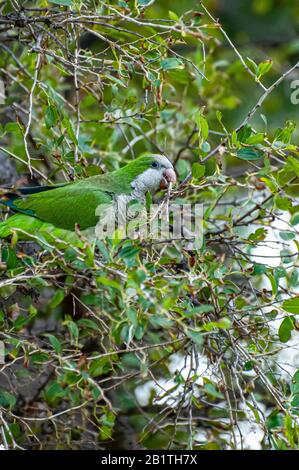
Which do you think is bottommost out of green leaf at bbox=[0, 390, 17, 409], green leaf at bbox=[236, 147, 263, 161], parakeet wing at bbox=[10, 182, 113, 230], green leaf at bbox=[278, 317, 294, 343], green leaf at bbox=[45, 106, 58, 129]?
green leaf at bbox=[0, 390, 17, 409]

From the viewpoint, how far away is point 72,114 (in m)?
4.36

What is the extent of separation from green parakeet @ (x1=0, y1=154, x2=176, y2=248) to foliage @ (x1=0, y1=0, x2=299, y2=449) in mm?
93

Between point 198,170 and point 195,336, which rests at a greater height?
point 198,170

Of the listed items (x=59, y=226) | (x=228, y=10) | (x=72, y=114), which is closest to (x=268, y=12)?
(x=228, y=10)

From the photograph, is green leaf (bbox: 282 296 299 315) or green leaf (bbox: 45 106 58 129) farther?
green leaf (bbox: 45 106 58 129)

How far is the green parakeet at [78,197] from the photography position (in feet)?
12.8

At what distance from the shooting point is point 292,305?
2.92 metres

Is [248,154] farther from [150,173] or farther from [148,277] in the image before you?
[150,173]

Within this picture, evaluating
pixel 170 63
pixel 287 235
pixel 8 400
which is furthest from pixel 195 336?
pixel 170 63

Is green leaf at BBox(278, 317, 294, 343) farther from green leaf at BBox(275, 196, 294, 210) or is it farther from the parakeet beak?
the parakeet beak

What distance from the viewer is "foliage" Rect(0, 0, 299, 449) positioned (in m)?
2.80

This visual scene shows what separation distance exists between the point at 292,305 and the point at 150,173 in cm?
141

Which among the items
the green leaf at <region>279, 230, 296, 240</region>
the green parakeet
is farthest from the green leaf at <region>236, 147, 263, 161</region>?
the green parakeet
